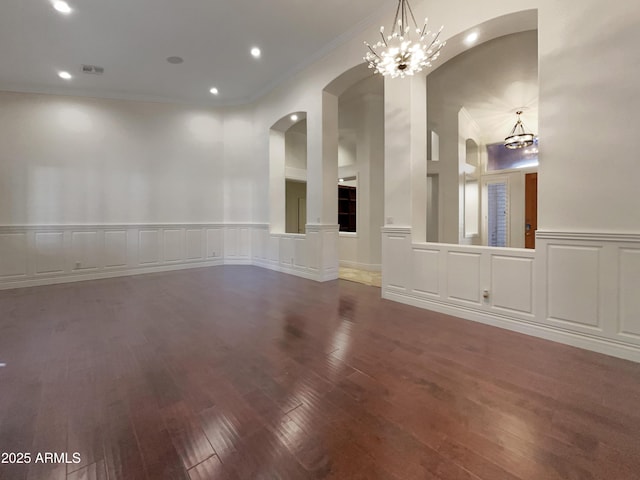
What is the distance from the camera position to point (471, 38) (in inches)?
136

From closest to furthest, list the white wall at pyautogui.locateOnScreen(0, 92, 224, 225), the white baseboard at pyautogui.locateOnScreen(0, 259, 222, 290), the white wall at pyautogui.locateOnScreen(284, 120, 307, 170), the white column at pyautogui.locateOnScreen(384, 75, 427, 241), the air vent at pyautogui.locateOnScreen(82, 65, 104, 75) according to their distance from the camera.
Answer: the white column at pyautogui.locateOnScreen(384, 75, 427, 241)
the air vent at pyautogui.locateOnScreen(82, 65, 104, 75)
the white baseboard at pyautogui.locateOnScreen(0, 259, 222, 290)
the white wall at pyautogui.locateOnScreen(0, 92, 224, 225)
the white wall at pyautogui.locateOnScreen(284, 120, 307, 170)

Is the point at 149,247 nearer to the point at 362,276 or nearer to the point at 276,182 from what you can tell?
the point at 276,182

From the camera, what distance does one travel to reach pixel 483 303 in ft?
10.8

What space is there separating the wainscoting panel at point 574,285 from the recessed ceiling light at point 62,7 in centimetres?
661

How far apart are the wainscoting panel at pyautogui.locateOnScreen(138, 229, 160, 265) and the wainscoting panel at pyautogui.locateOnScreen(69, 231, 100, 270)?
78 centimetres

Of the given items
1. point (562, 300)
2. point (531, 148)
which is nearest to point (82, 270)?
point (562, 300)

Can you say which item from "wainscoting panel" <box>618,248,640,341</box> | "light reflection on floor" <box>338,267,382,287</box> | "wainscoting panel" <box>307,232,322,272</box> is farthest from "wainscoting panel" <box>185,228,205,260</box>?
"wainscoting panel" <box>618,248,640,341</box>

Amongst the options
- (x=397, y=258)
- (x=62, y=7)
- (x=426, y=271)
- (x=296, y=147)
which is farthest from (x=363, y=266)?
(x=62, y=7)

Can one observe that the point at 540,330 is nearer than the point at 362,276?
Yes

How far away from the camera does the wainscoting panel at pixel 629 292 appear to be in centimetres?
238

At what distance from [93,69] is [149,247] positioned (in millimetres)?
3628

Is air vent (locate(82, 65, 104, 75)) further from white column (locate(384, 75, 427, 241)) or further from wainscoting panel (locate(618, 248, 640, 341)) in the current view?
wainscoting panel (locate(618, 248, 640, 341))

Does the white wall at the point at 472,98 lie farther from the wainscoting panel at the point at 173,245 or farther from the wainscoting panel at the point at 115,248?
the wainscoting panel at the point at 115,248

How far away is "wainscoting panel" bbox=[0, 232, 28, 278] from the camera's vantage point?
5.29 meters
